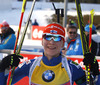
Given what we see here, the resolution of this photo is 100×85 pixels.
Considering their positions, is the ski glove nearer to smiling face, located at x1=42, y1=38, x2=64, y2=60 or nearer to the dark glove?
smiling face, located at x1=42, y1=38, x2=64, y2=60

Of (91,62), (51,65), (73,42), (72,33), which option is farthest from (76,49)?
(51,65)

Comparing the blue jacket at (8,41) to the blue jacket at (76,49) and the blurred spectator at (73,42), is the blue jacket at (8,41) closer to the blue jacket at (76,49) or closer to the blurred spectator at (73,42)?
the blurred spectator at (73,42)

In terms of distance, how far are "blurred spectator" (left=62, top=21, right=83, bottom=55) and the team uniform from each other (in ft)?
6.12

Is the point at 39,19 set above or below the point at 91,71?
below

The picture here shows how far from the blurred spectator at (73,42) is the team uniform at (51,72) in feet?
6.12

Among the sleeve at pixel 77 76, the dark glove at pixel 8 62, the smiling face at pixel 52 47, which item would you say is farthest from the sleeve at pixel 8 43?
the sleeve at pixel 77 76

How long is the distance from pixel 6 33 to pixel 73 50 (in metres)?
2.07

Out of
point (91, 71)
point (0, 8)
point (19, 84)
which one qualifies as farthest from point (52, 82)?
point (0, 8)

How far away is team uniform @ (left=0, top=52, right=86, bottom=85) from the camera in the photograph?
7.09 feet

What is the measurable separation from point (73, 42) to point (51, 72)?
2133 millimetres

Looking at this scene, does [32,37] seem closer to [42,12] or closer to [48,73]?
[48,73]

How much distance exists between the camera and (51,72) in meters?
2.18

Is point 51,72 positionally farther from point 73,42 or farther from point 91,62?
point 73,42

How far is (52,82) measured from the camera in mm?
2164
